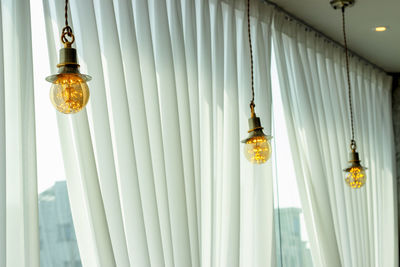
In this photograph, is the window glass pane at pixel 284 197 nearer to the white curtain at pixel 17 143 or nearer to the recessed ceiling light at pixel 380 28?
the recessed ceiling light at pixel 380 28

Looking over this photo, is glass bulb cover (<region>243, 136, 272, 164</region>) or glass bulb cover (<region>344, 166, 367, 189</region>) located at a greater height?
glass bulb cover (<region>243, 136, 272, 164</region>)

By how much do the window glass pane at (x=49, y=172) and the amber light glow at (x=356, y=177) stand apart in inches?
82.9

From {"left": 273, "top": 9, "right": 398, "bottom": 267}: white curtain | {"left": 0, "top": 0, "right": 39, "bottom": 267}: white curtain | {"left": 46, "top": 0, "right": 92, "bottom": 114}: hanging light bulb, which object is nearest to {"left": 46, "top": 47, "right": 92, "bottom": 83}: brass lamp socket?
{"left": 46, "top": 0, "right": 92, "bottom": 114}: hanging light bulb

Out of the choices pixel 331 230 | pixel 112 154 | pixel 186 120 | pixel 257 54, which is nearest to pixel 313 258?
pixel 331 230

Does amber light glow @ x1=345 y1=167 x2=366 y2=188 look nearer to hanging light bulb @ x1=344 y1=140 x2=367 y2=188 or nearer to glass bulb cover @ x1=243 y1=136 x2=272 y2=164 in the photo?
hanging light bulb @ x1=344 y1=140 x2=367 y2=188

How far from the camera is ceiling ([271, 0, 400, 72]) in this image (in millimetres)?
4152

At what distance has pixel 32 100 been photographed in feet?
6.91

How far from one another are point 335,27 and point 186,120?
6.98ft

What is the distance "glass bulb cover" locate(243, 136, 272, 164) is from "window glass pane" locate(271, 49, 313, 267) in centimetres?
122

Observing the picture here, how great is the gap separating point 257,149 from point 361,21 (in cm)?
210

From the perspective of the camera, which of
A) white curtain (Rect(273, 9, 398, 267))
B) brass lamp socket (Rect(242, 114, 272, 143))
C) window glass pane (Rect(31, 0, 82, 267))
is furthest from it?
white curtain (Rect(273, 9, 398, 267))

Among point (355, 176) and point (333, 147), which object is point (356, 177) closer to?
point (355, 176)

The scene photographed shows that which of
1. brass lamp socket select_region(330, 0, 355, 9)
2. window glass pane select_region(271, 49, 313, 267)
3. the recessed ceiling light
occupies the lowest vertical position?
window glass pane select_region(271, 49, 313, 267)

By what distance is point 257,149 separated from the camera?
2.88m
